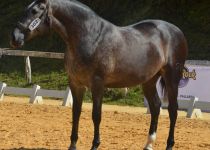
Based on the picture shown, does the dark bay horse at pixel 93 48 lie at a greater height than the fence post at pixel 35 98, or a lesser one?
greater

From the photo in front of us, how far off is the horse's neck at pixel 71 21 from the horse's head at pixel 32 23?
16 cm

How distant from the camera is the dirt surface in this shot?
818cm

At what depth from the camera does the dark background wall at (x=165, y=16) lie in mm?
20619

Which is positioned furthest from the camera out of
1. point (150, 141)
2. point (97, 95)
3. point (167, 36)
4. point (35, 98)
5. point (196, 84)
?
point (35, 98)

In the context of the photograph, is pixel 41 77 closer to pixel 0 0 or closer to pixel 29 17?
pixel 0 0

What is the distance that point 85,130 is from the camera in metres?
9.77

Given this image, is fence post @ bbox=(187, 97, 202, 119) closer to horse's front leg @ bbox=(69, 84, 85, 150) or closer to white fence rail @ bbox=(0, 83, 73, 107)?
white fence rail @ bbox=(0, 83, 73, 107)

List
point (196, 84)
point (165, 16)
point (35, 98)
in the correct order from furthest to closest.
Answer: point (165, 16) < point (35, 98) < point (196, 84)

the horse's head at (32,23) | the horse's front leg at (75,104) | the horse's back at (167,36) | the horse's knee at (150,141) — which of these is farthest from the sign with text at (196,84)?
the horse's head at (32,23)

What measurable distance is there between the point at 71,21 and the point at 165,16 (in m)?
16.0

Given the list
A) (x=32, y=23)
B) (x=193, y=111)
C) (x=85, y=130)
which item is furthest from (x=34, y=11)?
(x=193, y=111)

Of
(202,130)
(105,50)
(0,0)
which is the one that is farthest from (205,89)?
(0,0)

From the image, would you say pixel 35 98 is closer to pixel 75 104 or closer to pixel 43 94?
pixel 43 94

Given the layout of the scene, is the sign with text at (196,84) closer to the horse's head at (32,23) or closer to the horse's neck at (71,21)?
the horse's neck at (71,21)
